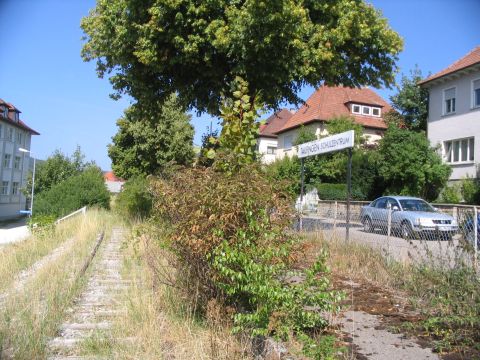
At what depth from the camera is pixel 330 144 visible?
1151 centimetres

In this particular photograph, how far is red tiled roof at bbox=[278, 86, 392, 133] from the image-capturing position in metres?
38.6

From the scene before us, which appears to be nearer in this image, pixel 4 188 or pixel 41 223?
pixel 41 223

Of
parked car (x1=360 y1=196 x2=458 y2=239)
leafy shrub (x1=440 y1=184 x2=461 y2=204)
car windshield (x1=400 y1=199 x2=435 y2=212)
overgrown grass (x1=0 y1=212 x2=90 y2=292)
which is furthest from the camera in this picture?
leafy shrub (x1=440 y1=184 x2=461 y2=204)

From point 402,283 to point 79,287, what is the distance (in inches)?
192

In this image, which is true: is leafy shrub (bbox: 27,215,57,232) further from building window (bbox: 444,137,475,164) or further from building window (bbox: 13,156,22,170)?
building window (bbox: 13,156,22,170)

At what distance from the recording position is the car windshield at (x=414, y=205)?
16359mm

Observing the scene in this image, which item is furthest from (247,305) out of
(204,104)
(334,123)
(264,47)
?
(334,123)

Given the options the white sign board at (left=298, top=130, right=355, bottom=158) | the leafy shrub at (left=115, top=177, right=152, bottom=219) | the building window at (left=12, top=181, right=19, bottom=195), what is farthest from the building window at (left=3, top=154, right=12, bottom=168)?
the white sign board at (left=298, top=130, right=355, bottom=158)

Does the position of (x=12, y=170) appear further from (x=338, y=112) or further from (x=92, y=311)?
(x=92, y=311)

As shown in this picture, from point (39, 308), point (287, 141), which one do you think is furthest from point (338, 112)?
point (39, 308)

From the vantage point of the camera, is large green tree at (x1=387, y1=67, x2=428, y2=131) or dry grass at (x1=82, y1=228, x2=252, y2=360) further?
large green tree at (x1=387, y1=67, x2=428, y2=131)

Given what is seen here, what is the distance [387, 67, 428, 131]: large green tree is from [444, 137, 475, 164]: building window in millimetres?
7005

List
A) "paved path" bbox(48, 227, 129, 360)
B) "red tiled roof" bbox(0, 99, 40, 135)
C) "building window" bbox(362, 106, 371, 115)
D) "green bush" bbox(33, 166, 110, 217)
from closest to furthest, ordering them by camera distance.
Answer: "paved path" bbox(48, 227, 129, 360)
"green bush" bbox(33, 166, 110, 217)
"building window" bbox(362, 106, 371, 115)
"red tiled roof" bbox(0, 99, 40, 135)

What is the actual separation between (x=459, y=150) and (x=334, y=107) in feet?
48.7
